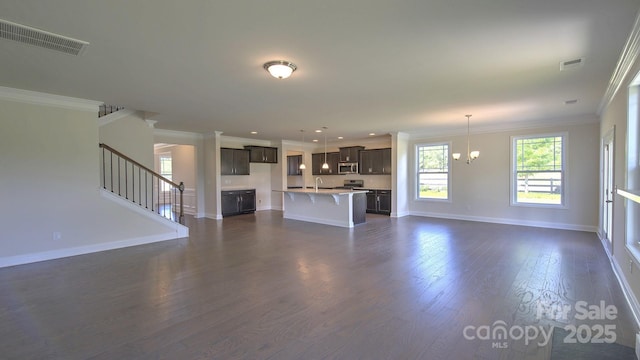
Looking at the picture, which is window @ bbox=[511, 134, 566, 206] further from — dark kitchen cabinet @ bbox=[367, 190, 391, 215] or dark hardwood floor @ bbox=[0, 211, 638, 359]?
dark kitchen cabinet @ bbox=[367, 190, 391, 215]

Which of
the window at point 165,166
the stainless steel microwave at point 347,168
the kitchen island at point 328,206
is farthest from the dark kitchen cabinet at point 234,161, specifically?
the window at point 165,166

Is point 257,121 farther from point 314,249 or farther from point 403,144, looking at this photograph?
point 403,144

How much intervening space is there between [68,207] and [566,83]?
7553 mm

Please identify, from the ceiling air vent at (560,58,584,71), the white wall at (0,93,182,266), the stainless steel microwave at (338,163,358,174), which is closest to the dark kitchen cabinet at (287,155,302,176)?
the stainless steel microwave at (338,163,358,174)

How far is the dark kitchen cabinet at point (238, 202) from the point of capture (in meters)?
9.33

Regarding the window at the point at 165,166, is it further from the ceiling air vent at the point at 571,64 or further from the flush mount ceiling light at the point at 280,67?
the ceiling air vent at the point at 571,64

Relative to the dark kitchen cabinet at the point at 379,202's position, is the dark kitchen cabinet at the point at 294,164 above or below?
above

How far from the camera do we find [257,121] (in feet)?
22.8

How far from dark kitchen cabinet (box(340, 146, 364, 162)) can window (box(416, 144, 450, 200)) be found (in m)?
1.97

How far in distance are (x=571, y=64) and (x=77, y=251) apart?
24.0 feet

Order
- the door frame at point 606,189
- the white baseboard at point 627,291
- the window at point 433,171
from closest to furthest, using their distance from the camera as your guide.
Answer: the white baseboard at point 627,291, the door frame at point 606,189, the window at point 433,171

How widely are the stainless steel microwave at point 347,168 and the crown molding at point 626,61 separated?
21.9 ft

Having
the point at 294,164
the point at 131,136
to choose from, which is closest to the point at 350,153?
the point at 294,164

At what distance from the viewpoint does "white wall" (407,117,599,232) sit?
6.63 metres
